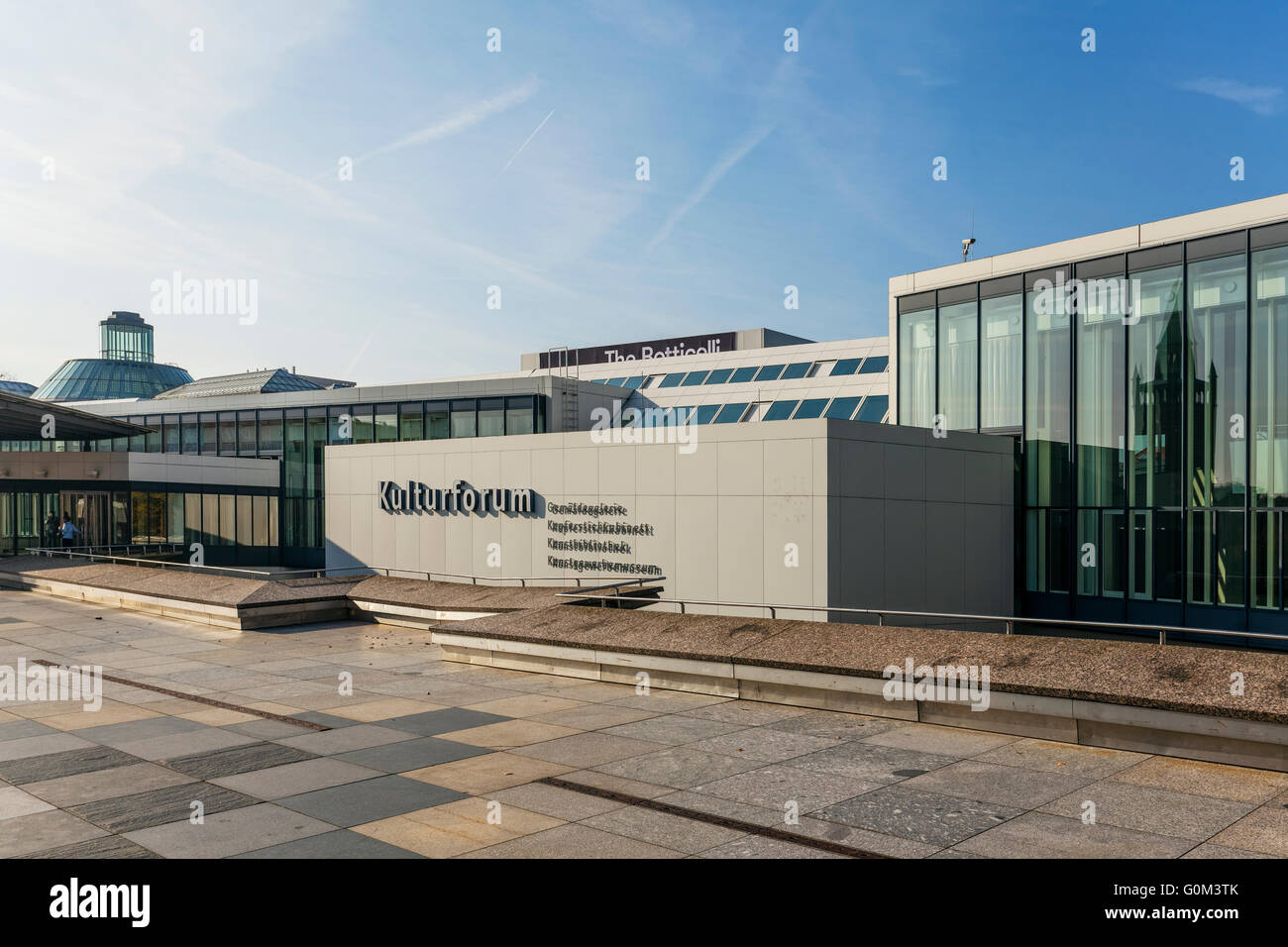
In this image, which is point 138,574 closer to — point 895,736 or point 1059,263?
point 895,736

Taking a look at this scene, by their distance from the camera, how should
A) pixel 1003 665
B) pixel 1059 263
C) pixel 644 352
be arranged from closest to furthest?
pixel 1003 665
pixel 1059 263
pixel 644 352

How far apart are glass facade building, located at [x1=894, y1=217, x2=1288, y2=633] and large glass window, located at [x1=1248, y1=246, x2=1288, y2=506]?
3 cm

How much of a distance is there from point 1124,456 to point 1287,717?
1700 cm

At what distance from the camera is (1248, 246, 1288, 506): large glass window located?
21.9 meters

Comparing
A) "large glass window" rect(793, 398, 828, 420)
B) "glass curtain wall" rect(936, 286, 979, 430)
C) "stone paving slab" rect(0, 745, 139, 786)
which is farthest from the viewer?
"large glass window" rect(793, 398, 828, 420)

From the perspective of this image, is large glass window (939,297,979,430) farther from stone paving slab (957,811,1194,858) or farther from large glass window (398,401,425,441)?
large glass window (398,401,425,441)

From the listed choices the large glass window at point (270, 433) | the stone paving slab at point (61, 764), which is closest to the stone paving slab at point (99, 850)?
the stone paving slab at point (61, 764)

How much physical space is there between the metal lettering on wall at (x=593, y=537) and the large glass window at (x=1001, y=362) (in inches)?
428

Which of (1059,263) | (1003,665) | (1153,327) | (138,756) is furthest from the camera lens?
(1059,263)

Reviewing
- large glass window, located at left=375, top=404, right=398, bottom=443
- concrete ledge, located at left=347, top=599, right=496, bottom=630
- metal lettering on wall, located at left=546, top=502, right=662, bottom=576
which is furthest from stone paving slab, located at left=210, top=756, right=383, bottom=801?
large glass window, located at left=375, top=404, right=398, bottom=443

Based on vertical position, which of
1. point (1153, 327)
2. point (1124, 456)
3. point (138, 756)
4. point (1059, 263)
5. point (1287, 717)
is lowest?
point (138, 756)

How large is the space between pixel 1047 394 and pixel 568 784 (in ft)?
69.0

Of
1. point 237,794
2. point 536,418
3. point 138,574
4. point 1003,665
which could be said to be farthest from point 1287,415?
point 138,574

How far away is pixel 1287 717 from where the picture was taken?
30.0 feet
